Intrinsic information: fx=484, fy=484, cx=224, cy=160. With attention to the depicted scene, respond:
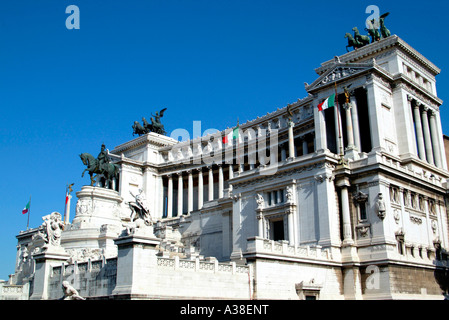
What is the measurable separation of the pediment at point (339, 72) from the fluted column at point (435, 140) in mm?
14436

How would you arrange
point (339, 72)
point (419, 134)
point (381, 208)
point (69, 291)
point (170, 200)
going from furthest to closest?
point (170, 200), point (419, 134), point (339, 72), point (381, 208), point (69, 291)

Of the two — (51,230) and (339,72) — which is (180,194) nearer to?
(339,72)

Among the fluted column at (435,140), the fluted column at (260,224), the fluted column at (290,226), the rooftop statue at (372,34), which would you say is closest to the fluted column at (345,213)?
the fluted column at (290,226)

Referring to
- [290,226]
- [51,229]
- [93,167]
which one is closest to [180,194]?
[93,167]

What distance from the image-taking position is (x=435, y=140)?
64438 millimetres

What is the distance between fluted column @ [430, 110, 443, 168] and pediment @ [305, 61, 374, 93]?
14.4 meters

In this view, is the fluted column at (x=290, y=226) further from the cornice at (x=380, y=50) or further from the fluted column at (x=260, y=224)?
the cornice at (x=380, y=50)

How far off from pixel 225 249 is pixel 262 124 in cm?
3233

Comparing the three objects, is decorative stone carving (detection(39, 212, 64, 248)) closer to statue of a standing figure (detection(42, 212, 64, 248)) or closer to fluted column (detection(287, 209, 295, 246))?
statue of a standing figure (detection(42, 212, 64, 248))

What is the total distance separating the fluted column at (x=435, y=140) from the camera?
63.1m

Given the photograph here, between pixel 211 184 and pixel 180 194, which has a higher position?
pixel 211 184

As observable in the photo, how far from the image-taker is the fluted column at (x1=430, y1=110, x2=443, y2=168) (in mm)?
63125

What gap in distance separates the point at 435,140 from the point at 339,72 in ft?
57.2
